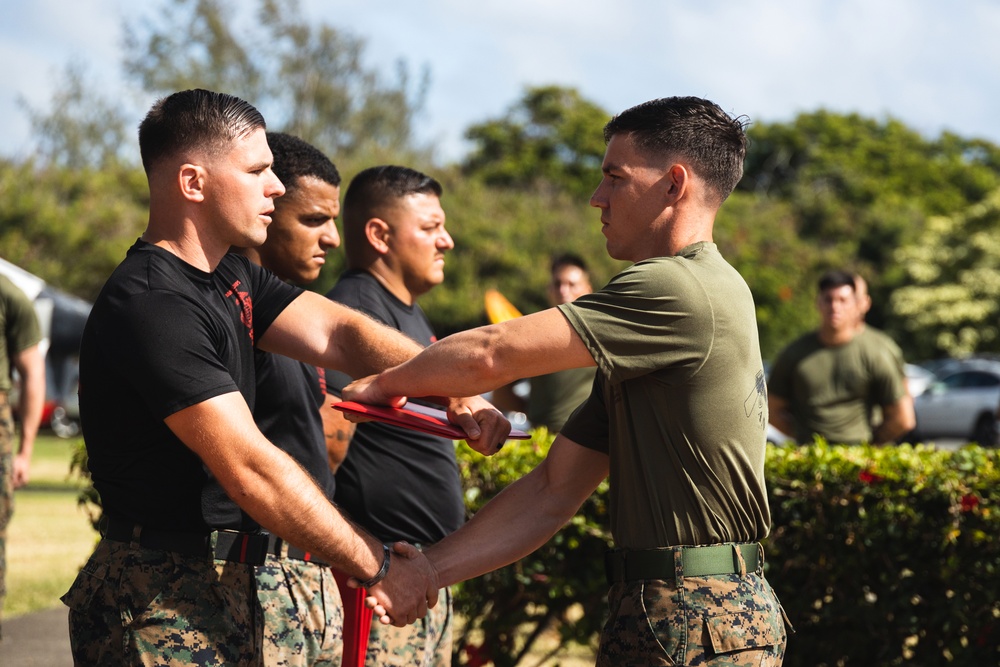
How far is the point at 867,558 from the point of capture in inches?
209

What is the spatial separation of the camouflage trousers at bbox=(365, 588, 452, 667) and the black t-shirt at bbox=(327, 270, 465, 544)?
301 mm

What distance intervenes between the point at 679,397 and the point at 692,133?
74 cm

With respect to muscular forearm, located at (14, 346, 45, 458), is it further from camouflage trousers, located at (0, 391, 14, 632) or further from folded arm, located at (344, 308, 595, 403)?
folded arm, located at (344, 308, 595, 403)

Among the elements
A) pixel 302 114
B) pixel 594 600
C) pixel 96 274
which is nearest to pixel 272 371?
pixel 594 600

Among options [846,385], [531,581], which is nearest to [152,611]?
[531,581]

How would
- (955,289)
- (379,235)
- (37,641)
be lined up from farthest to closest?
(955,289) < (37,641) < (379,235)

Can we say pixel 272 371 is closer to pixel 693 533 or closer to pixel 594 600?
pixel 693 533

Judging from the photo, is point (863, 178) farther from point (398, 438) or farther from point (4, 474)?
point (398, 438)

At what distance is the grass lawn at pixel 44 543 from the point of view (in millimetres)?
8648

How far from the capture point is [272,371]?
11.5 feet

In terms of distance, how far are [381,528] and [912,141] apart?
231 feet

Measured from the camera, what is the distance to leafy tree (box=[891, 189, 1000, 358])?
131 ft

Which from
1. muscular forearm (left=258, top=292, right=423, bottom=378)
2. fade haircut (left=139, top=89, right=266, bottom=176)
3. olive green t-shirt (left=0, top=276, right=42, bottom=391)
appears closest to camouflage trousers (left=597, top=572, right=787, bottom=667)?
muscular forearm (left=258, top=292, right=423, bottom=378)

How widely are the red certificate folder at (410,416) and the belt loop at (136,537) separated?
60 cm
